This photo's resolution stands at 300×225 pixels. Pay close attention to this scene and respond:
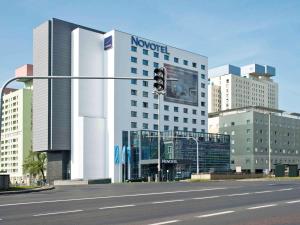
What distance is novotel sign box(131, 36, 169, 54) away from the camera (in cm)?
10194

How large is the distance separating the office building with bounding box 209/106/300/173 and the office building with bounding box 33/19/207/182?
44.0 metres

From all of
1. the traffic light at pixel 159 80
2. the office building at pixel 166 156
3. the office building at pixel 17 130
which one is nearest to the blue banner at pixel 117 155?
the office building at pixel 166 156

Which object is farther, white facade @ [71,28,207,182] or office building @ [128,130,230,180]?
office building @ [128,130,230,180]

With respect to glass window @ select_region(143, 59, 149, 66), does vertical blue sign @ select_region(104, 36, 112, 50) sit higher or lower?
higher

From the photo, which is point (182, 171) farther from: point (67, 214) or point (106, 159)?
point (67, 214)

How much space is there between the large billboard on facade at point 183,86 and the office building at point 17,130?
74686 mm

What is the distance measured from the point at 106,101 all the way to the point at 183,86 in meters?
20.2

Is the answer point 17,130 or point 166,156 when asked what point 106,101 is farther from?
point 17,130

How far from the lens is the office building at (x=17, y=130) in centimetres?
16688

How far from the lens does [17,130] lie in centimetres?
17012

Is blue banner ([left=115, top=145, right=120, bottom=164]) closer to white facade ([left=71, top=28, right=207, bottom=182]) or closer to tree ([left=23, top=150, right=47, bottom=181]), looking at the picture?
white facade ([left=71, top=28, right=207, bottom=182])

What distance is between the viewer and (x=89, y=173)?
93500mm

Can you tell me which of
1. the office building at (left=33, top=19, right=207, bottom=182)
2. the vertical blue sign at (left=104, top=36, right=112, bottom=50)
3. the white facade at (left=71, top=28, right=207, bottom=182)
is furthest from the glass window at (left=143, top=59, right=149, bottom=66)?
the vertical blue sign at (left=104, top=36, right=112, bottom=50)

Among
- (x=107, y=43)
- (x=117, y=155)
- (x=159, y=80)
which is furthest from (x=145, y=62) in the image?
(x=159, y=80)
